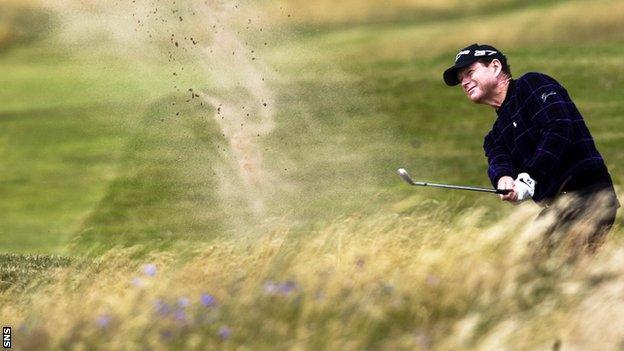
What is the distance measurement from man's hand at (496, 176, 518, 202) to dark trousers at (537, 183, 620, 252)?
0.76 feet

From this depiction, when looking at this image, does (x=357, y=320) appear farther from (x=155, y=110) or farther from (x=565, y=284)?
(x=155, y=110)

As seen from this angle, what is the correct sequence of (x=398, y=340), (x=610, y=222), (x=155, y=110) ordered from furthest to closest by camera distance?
(x=155, y=110) → (x=610, y=222) → (x=398, y=340)

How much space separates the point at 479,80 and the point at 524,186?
84 centimetres

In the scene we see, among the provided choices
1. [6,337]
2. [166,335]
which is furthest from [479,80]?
[6,337]

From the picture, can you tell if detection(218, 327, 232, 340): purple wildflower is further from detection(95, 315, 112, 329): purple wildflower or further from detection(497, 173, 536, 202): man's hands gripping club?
detection(497, 173, 536, 202): man's hands gripping club

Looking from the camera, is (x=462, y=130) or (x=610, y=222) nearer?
(x=610, y=222)

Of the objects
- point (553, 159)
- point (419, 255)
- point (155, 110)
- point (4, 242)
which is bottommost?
point (419, 255)

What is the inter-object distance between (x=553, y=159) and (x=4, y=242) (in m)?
11.1

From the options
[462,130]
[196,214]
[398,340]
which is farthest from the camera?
[462,130]

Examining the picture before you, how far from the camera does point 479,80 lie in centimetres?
782

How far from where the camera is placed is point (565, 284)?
6.14m

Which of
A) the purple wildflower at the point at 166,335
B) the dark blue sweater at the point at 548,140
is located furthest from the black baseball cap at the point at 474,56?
the purple wildflower at the point at 166,335

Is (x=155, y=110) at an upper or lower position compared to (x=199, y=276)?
upper

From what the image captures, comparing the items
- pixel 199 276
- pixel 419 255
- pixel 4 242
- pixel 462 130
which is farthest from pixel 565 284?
pixel 462 130
